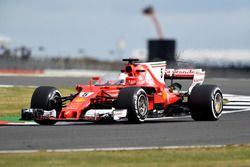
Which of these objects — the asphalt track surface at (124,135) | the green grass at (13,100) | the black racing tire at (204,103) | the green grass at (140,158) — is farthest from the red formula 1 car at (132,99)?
the green grass at (140,158)

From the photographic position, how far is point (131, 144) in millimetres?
15461

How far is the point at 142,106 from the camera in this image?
20.3 meters

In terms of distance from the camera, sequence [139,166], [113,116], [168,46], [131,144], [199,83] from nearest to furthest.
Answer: [139,166] → [131,144] → [113,116] → [199,83] → [168,46]

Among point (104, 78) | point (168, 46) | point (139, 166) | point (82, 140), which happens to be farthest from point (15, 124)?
point (168, 46)

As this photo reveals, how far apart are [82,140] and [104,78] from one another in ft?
18.2

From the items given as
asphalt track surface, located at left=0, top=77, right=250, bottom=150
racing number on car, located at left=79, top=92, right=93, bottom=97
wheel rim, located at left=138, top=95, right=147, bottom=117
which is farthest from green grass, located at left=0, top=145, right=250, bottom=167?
racing number on car, located at left=79, top=92, right=93, bottom=97

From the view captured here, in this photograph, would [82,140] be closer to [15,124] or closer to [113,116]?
[113,116]

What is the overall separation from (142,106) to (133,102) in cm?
66

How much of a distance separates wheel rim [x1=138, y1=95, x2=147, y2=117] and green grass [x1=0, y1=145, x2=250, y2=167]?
562cm

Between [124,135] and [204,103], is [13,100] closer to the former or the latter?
[204,103]

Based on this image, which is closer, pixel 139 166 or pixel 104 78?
pixel 139 166

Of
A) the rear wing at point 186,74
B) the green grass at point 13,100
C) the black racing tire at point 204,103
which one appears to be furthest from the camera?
the green grass at point 13,100

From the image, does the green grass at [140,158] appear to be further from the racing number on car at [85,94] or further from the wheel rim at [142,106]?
the racing number on car at [85,94]

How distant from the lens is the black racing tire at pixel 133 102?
1973cm
